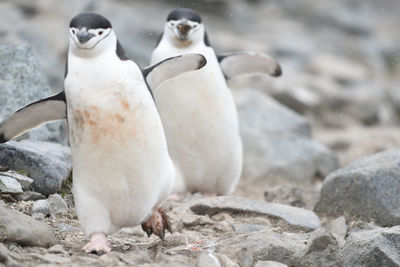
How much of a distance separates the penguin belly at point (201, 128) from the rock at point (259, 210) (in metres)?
0.83

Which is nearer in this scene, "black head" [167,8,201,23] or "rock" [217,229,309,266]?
"rock" [217,229,309,266]

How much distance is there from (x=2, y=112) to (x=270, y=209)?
2155 mm

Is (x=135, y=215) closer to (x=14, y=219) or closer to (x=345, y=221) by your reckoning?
(x=14, y=219)

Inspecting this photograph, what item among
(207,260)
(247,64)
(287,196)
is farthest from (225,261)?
(247,64)

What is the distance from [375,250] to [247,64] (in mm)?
2859

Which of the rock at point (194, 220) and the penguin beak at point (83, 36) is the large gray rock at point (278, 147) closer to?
the rock at point (194, 220)

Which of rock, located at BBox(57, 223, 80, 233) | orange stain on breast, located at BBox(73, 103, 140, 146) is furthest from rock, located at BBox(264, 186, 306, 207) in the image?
orange stain on breast, located at BBox(73, 103, 140, 146)

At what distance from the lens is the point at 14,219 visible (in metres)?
3.82

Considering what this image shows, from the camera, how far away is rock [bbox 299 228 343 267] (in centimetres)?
405

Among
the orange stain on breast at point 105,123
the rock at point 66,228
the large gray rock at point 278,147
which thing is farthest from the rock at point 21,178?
the large gray rock at point 278,147

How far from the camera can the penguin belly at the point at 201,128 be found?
5781 mm

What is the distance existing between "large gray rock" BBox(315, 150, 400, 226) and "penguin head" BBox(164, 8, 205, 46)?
167cm

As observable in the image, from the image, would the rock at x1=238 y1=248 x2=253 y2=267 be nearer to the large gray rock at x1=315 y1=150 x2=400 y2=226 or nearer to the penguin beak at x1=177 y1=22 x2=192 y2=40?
the large gray rock at x1=315 y1=150 x2=400 y2=226

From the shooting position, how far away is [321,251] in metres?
4.06
